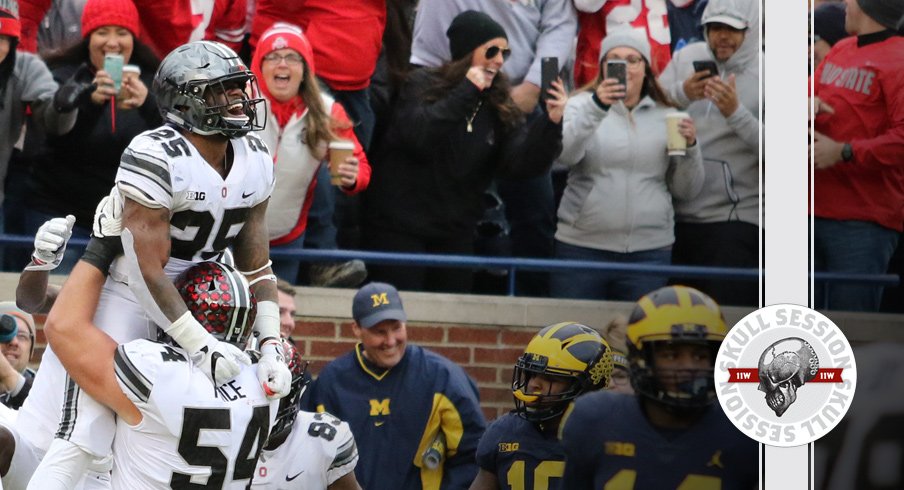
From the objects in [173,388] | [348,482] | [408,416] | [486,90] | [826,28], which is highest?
[486,90]

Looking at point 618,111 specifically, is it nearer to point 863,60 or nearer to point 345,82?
point 863,60

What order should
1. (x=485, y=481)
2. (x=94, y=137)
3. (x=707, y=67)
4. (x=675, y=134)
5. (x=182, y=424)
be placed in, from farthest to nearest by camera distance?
1. (x=94, y=137)
2. (x=485, y=481)
3. (x=182, y=424)
4. (x=675, y=134)
5. (x=707, y=67)

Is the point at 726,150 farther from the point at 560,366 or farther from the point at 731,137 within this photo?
the point at 560,366

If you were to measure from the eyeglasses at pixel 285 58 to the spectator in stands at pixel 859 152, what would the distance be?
3.20 m

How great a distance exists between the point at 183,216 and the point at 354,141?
1938 millimetres

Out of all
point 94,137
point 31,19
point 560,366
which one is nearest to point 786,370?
point 560,366

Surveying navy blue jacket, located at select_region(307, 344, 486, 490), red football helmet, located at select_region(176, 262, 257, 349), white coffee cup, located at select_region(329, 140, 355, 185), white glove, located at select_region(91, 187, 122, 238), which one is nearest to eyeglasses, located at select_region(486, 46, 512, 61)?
white coffee cup, located at select_region(329, 140, 355, 185)

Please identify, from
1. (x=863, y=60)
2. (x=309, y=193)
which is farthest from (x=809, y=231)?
(x=309, y=193)

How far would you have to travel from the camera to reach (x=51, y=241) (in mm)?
4156

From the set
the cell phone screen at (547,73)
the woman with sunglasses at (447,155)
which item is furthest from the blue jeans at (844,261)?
the woman with sunglasses at (447,155)

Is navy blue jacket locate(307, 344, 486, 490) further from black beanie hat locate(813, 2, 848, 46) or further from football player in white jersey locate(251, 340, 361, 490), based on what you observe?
black beanie hat locate(813, 2, 848, 46)

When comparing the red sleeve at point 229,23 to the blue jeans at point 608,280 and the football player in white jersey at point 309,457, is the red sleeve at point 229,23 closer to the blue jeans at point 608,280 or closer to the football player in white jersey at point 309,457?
the football player in white jersey at point 309,457

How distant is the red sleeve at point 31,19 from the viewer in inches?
223

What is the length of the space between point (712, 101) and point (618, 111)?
103 cm
